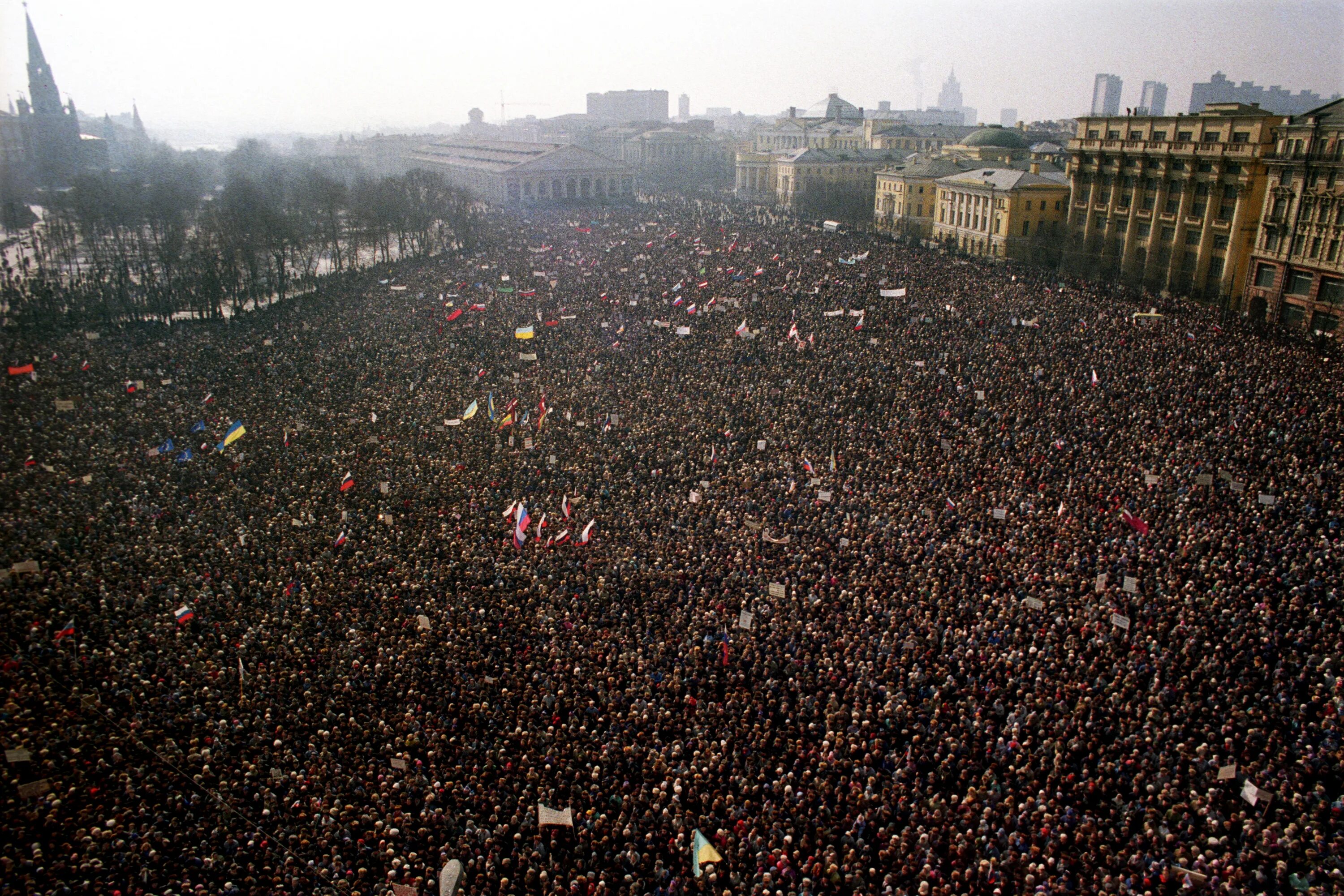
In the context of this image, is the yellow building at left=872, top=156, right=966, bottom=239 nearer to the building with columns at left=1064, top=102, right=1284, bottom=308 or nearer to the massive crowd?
the building with columns at left=1064, top=102, right=1284, bottom=308

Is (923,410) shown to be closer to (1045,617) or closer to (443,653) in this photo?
(1045,617)

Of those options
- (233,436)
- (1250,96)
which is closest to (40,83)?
(233,436)

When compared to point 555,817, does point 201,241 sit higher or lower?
higher

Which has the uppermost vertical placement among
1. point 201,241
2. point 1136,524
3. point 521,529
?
point 201,241

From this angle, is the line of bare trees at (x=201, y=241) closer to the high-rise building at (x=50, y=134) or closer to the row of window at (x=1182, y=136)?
the high-rise building at (x=50, y=134)

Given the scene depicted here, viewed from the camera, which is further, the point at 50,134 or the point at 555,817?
the point at 50,134

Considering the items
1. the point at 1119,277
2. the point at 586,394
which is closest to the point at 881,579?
the point at 586,394

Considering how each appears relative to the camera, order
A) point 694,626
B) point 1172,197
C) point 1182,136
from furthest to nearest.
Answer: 1. point 1172,197
2. point 1182,136
3. point 694,626

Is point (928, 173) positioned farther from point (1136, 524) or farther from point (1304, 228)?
point (1136, 524)
